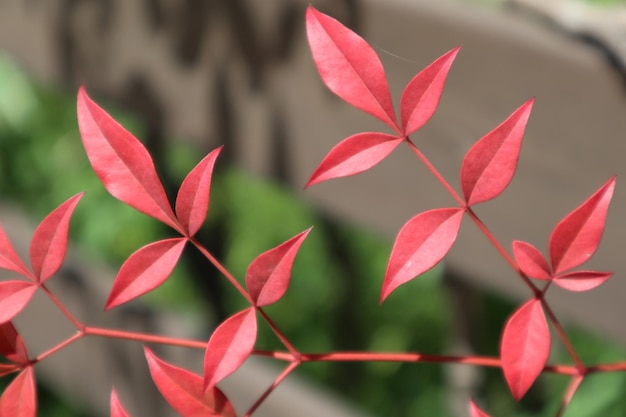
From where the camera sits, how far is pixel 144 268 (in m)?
0.25

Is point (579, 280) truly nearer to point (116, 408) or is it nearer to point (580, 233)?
point (580, 233)

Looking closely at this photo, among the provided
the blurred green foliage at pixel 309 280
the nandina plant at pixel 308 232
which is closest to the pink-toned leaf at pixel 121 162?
the nandina plant at pixel 308 232

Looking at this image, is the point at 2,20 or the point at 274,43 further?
the point at 2,20

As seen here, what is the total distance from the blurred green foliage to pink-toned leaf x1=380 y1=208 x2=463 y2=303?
3.59 ft

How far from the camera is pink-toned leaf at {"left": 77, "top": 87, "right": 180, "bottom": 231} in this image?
0.82ft

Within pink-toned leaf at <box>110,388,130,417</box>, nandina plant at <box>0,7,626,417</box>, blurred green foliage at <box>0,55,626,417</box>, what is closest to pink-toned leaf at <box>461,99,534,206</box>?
nandina plant at <box>0,7,626,417</box>

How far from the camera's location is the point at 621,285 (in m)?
0.62

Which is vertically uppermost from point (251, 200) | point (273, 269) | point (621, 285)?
point (273, 269)

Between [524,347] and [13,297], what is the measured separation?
5.5 inches

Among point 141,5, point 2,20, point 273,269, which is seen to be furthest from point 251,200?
point 273,269

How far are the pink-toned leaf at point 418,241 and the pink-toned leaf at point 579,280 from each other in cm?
3

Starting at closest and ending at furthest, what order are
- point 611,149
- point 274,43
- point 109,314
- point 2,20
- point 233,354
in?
point 233,354 → point 611,149 → point 274,43 → point 2,20 → point 109,314

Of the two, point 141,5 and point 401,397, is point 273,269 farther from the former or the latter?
point 401,397

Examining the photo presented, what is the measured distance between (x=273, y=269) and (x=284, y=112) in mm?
548
